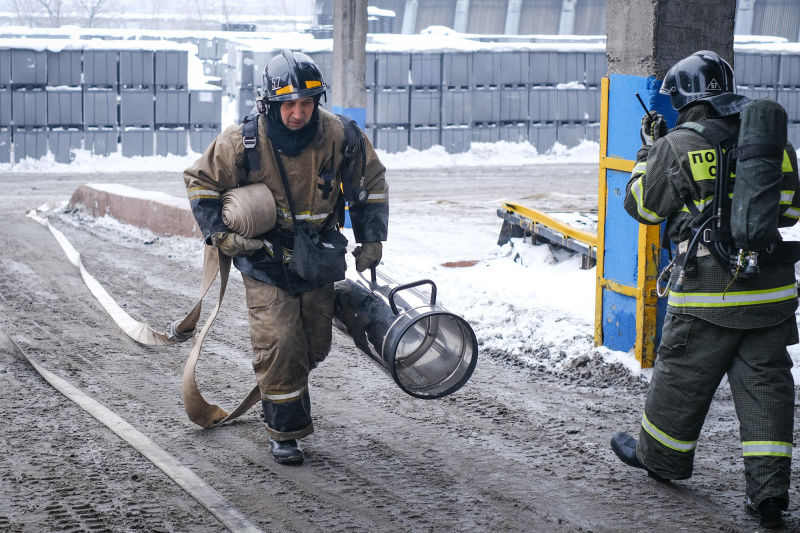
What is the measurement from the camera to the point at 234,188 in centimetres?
430

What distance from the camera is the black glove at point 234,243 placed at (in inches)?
167

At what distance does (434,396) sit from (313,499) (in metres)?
0.70

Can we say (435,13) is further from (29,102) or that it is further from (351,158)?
(351,158)

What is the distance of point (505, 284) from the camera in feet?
26.7

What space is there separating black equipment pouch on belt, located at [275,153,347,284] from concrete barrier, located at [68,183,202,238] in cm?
636

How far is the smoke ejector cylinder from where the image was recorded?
4.14 m

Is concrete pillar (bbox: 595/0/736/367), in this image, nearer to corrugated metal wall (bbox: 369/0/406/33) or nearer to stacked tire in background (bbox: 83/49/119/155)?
stacked tire in background (bbox: 83/49/119/155)

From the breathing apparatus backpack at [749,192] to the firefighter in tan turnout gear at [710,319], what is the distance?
3 centimetres

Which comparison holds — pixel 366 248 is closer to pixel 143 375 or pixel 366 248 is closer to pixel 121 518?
pixel 121 518

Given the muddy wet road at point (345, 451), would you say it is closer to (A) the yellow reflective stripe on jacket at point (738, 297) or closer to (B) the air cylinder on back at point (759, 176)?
(A) the yellow reflective stripe on jacket at point (738, 297)

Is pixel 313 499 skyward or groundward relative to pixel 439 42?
groundward

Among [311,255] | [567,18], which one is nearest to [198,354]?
[311,255]

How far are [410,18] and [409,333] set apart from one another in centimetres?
4040

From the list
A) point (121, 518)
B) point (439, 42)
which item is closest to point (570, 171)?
point (439, 42)
